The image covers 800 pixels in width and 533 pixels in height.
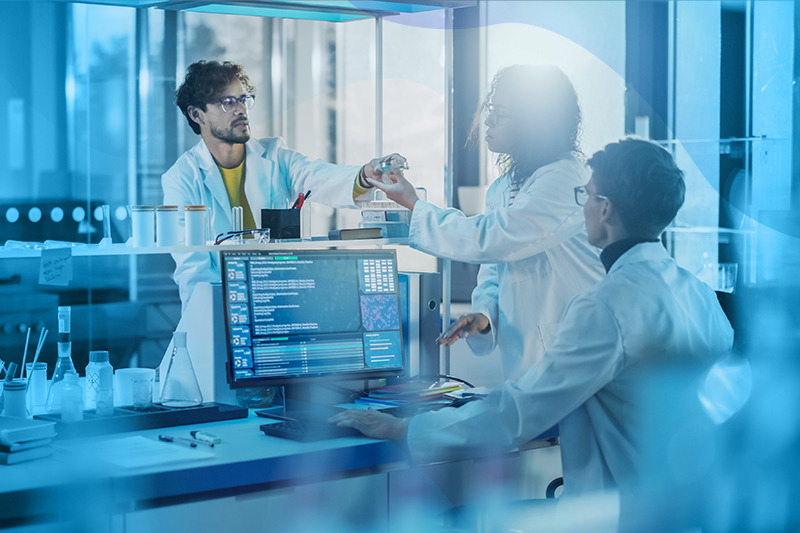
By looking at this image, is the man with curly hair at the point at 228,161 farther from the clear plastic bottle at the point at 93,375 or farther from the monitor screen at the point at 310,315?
the clear plastic bottle at the point at 93,375

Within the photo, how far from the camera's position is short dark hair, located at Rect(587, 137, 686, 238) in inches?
59.2

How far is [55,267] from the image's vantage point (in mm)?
1561

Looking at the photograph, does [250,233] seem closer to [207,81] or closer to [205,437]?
[205,437]

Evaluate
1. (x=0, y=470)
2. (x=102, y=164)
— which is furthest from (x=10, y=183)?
(x=0, y=470)

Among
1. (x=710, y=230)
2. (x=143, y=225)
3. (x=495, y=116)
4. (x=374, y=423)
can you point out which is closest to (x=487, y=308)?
(x=495, y=116)

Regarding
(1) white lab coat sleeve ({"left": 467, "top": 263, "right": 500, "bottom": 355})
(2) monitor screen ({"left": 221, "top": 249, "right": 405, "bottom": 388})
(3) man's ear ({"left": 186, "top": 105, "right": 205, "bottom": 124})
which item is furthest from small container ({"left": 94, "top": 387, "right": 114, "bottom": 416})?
(3) man's ear ({"left": 186, "top": 105, "right": 205, "bottom": 124})

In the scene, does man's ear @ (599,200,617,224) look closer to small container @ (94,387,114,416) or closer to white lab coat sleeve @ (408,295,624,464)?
white lab coat sleeve @ (408,295,624,464)

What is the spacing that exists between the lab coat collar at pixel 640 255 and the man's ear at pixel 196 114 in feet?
5.63

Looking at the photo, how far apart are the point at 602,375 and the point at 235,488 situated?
696 millimetres

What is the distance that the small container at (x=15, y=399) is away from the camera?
5.16 ft

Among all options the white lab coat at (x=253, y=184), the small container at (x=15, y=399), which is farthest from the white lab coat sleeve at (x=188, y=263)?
the small container at (x=15, y=399)

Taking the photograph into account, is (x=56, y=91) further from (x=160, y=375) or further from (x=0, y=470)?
(x=0, y=470)

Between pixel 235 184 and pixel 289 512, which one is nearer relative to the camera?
pixel 289 512

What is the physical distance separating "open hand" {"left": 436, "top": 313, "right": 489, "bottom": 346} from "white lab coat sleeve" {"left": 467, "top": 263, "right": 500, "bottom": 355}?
3 centimetres
